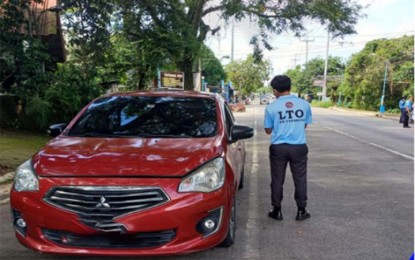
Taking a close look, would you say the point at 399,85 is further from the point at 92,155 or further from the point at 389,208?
the point at 92,155

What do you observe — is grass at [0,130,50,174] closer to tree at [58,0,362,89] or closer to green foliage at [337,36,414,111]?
tree at [58,0,362,89]

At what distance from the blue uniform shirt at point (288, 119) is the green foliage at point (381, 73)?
37073 millimetres

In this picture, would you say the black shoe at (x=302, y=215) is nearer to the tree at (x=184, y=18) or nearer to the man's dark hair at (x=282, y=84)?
the man's dark hair at (x=282, y=84)

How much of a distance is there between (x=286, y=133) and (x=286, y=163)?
0.37 m

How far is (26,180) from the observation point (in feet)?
12.5

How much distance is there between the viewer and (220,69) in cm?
7169

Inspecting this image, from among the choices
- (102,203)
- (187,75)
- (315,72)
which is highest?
(315,72)

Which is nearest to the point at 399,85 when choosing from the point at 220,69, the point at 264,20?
the point at 264,20

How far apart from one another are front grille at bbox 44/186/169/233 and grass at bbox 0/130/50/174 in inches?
198

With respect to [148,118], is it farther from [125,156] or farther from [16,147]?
[16,147]

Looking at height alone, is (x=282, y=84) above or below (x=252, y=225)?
above

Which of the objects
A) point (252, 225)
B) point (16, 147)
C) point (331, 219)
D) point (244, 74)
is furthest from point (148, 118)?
point (244, 74)

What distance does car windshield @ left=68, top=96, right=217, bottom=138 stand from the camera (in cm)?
473

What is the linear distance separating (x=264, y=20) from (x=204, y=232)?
55.3 feet
